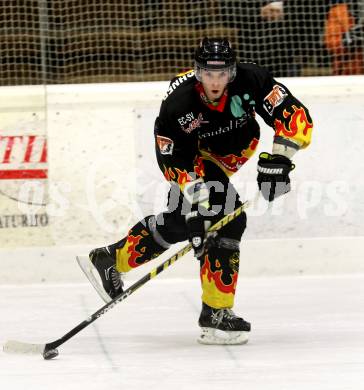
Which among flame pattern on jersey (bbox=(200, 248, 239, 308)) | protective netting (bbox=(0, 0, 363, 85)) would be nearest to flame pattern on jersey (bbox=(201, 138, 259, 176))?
flame pattern on jersey (bbox=(200, 248, 239, 308))

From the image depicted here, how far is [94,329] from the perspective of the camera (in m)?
4.54

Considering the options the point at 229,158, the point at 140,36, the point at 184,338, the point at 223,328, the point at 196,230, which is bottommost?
the point at 184,338

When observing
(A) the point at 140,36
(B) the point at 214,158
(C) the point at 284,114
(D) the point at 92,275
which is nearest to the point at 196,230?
(B) the point at 214,158

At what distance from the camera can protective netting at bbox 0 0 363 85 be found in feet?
20.5

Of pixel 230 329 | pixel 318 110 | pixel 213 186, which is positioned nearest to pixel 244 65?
pixel 213 186

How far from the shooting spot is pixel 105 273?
439 centimetres

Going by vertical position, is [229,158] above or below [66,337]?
above

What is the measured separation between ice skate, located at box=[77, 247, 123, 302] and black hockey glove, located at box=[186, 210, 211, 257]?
1.73 feet

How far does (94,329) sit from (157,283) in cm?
144

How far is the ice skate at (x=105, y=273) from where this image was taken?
4367 millimetres

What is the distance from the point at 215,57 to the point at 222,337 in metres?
1.09

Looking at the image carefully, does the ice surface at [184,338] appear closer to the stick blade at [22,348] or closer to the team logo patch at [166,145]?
the stick blade at [22,348]

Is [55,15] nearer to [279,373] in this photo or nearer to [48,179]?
[48,179]

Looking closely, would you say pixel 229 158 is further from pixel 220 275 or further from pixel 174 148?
pixel 220 275
